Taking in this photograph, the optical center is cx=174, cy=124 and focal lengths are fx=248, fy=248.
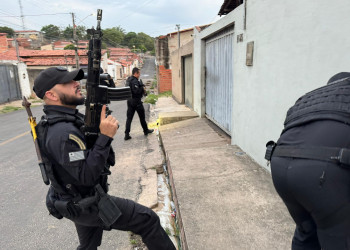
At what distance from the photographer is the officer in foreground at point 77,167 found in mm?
1604

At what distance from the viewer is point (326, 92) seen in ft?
4.39

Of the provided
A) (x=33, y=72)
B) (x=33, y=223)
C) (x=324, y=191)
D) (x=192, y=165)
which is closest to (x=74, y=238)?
(x=33, y=223)

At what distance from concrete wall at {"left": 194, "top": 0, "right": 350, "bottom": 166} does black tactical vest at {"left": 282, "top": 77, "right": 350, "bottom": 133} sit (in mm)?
1024

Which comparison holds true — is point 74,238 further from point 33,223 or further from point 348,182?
point 348,182

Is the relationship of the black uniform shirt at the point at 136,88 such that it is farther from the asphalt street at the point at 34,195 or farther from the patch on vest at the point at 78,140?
the patch on vest at the point at 78,140

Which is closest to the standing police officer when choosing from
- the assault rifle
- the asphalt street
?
the asphalt street

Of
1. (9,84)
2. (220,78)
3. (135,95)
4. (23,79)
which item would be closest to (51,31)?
(23,79)

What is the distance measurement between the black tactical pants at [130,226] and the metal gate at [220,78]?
348 cm

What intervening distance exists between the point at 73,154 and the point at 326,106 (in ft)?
4.85

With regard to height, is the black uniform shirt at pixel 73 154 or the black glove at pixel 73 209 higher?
the black uniform shirt at pixel 73 154

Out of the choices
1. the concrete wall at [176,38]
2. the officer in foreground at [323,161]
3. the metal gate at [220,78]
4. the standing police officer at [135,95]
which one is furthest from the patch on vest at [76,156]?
the concrete wall at [176,38]

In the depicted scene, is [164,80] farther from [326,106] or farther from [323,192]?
[323,192]

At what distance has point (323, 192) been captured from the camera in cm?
122

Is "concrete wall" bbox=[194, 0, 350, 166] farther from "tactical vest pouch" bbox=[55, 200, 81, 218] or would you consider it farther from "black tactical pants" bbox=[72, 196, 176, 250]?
"tactical vest pouch" bbox=[55, 200, 81, 218]
